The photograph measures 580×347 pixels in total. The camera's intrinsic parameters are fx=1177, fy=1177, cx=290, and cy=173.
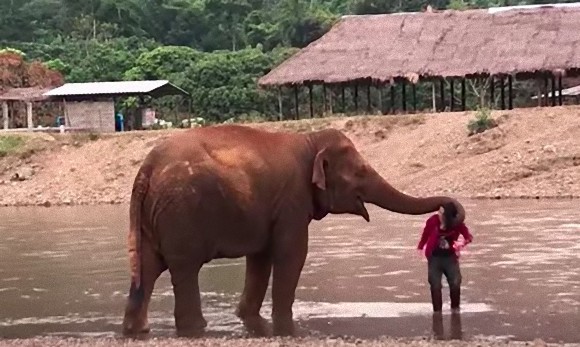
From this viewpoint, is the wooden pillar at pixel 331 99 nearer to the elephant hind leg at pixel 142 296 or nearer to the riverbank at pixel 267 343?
the elephant hind leg at pixel 142 296

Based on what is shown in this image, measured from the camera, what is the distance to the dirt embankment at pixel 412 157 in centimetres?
3503

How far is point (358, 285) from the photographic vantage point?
1599cm

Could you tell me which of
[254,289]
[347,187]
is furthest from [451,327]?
[254,289]

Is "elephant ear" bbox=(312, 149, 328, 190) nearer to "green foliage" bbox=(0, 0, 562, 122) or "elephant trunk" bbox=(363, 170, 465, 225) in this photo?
"elephant trunk" bbox=(363, 170, 465, 225)

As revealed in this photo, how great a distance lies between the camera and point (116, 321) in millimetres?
13391

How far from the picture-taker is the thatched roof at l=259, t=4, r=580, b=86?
4434cm

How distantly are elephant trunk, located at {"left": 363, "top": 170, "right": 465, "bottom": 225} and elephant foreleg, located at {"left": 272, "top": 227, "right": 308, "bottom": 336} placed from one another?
0.99 metres

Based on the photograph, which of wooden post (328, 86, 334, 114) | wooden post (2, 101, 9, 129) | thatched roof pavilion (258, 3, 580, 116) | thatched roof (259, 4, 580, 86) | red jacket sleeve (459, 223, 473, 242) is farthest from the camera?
wooden post (2, 101, 9, 129)

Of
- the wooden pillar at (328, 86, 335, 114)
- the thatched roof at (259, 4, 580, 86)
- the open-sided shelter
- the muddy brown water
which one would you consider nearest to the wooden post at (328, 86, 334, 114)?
the wooden pillar at (328, 86, 335, 114)

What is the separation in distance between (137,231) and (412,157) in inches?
1104

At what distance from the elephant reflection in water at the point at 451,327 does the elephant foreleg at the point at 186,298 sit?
2476 millimetres

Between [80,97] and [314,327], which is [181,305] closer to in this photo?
[314,327]

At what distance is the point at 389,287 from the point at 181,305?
4007mm

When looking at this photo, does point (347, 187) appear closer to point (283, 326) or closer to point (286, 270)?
point (286, 270)
